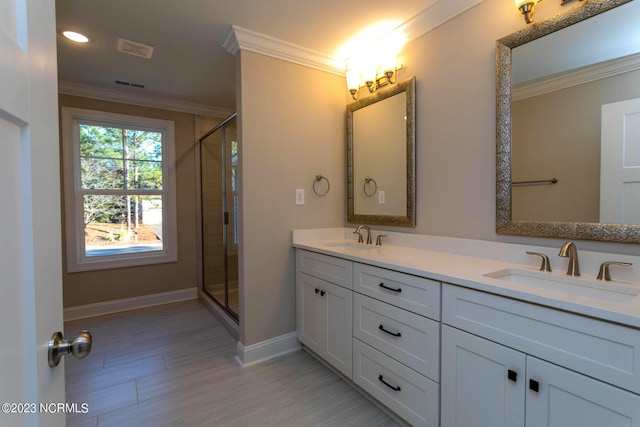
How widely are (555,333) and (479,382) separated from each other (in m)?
0.38

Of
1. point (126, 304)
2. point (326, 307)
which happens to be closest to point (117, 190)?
point (126, 304)

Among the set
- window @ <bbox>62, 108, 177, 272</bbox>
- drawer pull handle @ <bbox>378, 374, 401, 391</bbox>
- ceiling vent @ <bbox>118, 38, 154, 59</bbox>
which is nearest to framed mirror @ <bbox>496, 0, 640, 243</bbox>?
drawer pull handle @ <bbox>378, 374, 401, 391</bbox>

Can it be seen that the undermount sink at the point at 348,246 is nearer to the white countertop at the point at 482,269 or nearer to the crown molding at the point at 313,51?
the white countertop at the point at 482,269

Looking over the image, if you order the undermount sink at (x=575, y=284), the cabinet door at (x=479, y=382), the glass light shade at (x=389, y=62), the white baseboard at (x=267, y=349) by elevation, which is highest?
the glass light shade at (x=389, y=62)

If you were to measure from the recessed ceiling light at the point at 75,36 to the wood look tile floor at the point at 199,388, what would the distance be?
2.42m

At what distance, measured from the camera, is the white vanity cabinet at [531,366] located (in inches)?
34.6

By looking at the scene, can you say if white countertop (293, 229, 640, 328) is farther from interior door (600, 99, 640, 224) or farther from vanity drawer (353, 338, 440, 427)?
vanity drawer (353, 338, 440, 427)

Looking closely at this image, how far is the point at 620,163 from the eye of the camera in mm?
1255

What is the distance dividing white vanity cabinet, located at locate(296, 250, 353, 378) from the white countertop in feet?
0.33

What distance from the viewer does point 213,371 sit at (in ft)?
6.97

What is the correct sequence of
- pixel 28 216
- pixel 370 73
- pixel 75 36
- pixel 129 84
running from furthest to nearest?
pixel 129 84 → pixel 370 73 → pixel 75 36 → pixel 28 216

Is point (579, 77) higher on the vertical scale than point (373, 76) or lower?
lower

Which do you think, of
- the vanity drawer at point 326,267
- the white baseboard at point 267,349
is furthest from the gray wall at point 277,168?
the vanity drawer at point 326,267

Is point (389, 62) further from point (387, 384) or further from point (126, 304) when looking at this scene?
point (126, 304)
